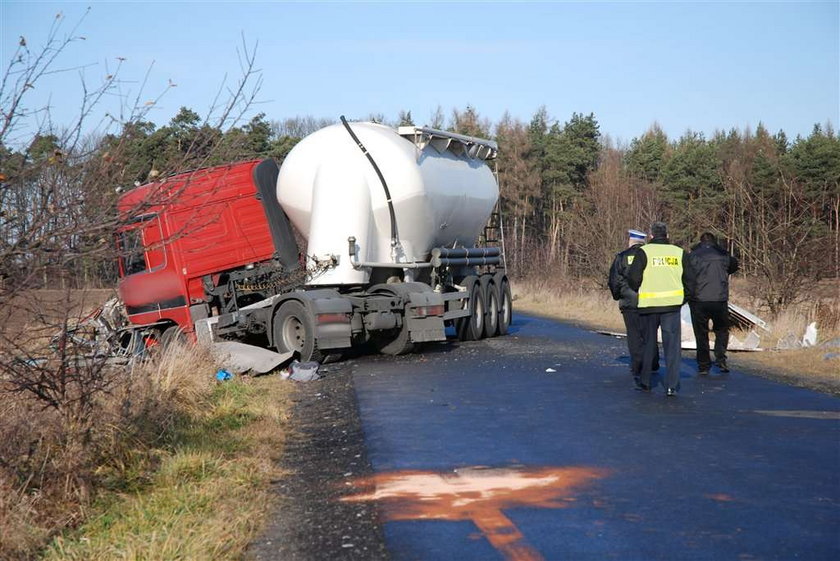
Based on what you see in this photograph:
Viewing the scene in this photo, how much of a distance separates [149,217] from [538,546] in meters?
2.86

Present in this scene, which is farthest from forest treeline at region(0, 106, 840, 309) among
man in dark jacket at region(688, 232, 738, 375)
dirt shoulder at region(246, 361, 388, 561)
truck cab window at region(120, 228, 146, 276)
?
man in dark jacket at region(688, 232, 738, 375)

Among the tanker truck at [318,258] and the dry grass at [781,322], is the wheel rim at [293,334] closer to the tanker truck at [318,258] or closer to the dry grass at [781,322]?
the tanker truck at [318,258]

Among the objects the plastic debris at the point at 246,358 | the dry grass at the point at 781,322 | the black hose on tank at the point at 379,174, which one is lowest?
the dry grass at the point at 781,322

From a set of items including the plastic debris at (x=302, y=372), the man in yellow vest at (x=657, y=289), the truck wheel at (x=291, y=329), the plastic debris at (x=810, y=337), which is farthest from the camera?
the plastic debris at (x=810, y=337)

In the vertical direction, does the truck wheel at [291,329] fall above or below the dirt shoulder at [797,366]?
above

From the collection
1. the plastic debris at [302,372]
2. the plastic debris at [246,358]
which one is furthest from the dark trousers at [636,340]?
the plastic debris at [246,358]

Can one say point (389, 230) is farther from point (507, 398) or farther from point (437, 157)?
point (507, 398)

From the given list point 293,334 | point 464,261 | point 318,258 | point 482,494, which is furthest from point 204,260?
point 482,494

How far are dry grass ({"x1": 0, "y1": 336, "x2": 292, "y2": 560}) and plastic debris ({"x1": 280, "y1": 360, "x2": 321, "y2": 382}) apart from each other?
438 cm

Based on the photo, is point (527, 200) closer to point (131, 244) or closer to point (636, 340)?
point (636, 340)

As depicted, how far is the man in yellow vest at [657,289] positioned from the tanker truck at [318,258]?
17.5ft

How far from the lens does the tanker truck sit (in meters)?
16.8

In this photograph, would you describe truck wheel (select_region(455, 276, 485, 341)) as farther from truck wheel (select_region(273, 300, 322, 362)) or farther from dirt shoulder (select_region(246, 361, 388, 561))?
dirt shoulder (select_region(246, 361, 388, 561))

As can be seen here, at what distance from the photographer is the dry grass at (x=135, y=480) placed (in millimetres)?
5867
